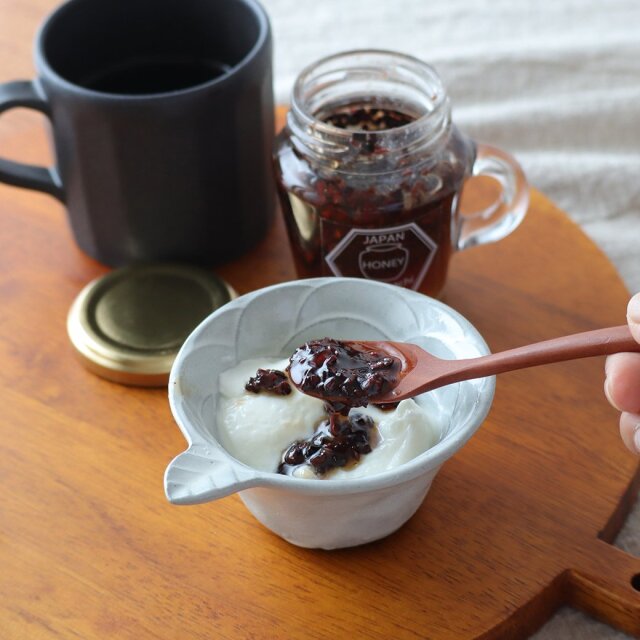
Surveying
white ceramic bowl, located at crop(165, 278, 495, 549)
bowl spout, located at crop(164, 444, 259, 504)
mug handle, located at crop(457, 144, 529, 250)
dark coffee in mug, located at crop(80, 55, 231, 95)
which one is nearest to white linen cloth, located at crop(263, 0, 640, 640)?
mug handle, located at crop(457, 144, 529, 250)

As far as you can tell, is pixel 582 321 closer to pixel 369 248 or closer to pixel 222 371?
pixel 369 248

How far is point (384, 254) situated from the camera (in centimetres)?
116

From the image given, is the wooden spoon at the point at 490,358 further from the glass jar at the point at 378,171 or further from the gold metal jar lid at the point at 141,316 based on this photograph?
the gold metal jar lid at the point at 141,316

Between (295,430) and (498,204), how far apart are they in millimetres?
487

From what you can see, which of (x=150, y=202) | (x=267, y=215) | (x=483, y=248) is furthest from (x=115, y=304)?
(x=483, y=248)

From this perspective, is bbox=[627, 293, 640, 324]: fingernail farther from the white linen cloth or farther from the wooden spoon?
the white linen cloth

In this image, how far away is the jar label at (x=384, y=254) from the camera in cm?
114

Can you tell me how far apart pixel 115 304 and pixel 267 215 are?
240 mm

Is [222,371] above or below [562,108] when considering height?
above

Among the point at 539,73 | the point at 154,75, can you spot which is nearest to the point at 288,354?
the point at 154,75

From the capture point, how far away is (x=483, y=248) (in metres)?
1.37

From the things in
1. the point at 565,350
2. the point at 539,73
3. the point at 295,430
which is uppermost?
the point at 565,350

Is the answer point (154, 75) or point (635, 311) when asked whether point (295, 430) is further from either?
point (154, 75)

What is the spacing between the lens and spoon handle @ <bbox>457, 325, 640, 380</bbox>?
2.97 feet
